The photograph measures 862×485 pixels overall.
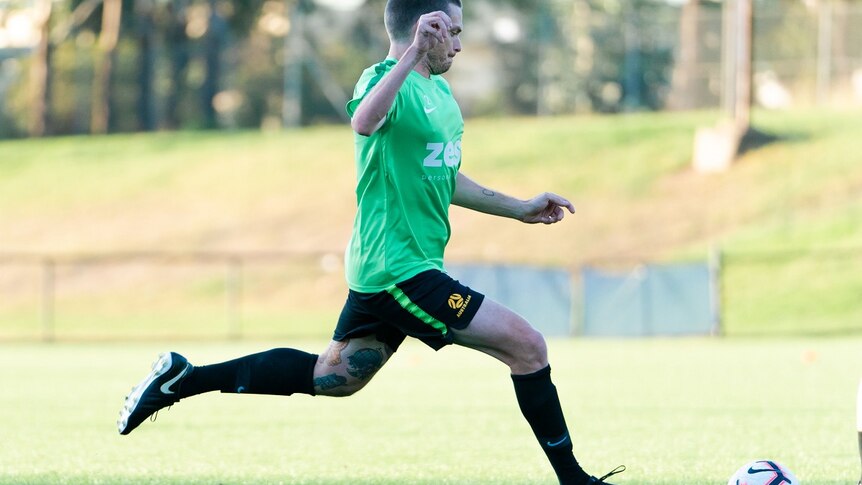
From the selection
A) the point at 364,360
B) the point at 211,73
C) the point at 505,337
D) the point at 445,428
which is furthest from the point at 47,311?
the point at 505,337

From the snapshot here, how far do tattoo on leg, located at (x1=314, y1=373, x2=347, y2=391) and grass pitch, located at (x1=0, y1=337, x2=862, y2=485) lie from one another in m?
0.71

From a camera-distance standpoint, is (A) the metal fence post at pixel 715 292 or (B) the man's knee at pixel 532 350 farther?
(A) the metal fence post at pixel 715 292

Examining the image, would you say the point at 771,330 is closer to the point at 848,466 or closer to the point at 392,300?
the point at 848,466

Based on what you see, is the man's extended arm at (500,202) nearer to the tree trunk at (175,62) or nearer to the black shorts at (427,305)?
the black shorts at (427,305)

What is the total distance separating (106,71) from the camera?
44.9m

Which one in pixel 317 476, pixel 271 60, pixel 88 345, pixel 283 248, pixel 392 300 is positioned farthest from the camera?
pixel 271 60

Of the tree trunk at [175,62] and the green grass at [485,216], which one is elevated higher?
the tree trunk at [175,62]

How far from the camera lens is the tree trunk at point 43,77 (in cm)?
4541

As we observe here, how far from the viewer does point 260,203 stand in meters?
37.6

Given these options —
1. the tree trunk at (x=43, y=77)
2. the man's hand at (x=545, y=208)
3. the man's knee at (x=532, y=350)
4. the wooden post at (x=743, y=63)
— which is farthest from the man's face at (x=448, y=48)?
the tree trunk at (x=43, y=77)

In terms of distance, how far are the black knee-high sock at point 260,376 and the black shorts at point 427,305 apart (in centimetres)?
54

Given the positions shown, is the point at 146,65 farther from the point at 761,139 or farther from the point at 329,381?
the point at 329,381

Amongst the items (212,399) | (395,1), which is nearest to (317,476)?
(395,1)

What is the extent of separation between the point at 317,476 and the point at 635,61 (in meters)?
32.9
